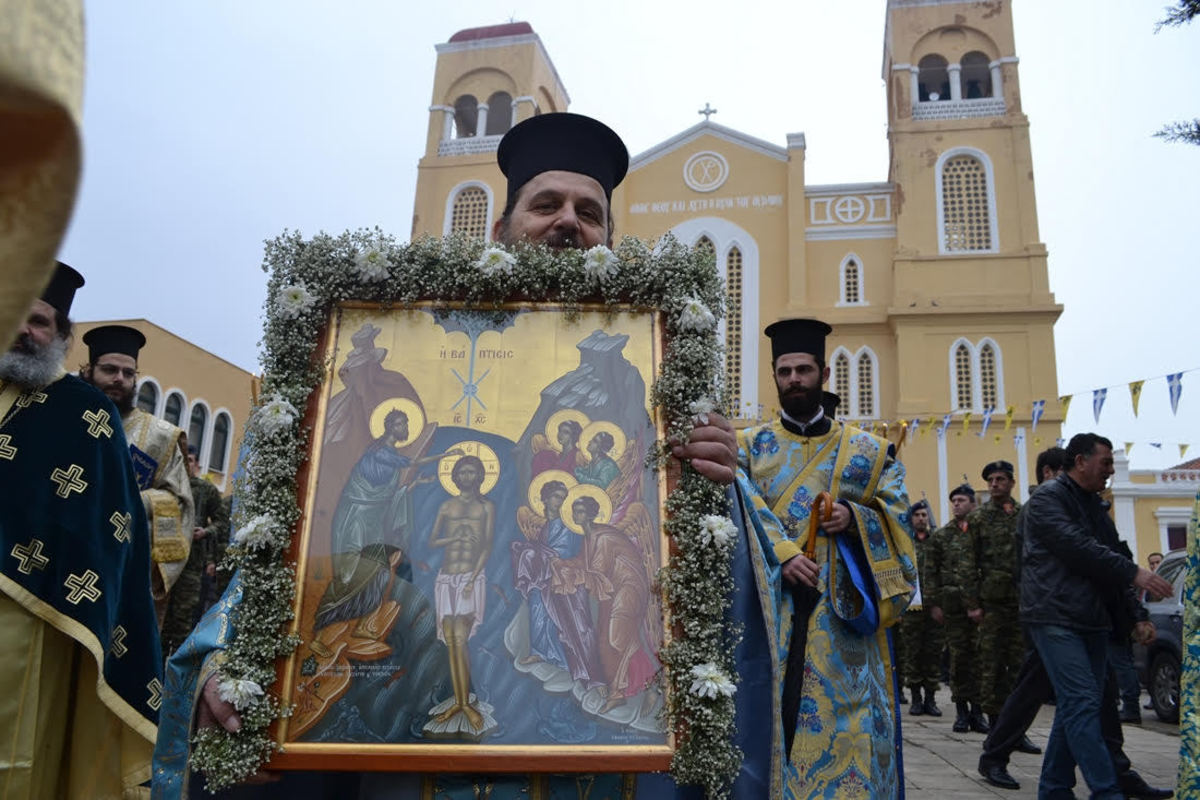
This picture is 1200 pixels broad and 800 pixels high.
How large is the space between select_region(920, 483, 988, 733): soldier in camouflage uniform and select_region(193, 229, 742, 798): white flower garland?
7.32 m

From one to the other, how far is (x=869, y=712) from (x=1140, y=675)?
31.3ft

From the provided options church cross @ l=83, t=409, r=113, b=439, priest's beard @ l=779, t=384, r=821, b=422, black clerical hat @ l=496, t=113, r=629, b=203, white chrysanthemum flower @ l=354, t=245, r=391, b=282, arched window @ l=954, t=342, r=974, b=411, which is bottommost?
church cross @ l=83, t=409, r=113, b=439

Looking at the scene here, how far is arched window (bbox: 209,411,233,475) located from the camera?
948 inches

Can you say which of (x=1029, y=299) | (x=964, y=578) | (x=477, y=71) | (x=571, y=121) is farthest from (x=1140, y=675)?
(x=477, y=71)

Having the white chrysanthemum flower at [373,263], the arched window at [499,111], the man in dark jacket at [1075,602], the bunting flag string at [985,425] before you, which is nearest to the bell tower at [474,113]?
the arched window at [499,111]

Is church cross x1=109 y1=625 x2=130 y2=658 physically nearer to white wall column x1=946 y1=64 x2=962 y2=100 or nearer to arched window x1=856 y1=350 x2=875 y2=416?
arched window x1=856 y1=350 x2=875 y2=416

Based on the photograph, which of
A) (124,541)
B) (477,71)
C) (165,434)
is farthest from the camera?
(477,71)

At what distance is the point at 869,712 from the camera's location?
3863 mm

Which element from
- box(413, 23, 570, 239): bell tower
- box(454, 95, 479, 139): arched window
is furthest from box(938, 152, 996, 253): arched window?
box(454, 95, 479, 139): arched window

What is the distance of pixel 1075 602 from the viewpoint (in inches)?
203

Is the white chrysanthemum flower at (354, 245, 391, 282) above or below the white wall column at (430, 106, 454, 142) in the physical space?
below

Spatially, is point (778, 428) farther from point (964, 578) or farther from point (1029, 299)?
point (1029, 299)

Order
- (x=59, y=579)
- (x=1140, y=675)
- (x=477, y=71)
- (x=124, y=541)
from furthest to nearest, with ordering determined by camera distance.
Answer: (x=477, y=71) → (x=1140, y=675) → (x=124, y=541) → (x=59, y=579)

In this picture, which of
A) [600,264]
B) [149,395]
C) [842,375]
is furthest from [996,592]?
[842,375]
